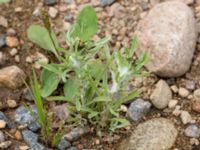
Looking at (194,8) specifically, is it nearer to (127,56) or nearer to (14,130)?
(127,56)

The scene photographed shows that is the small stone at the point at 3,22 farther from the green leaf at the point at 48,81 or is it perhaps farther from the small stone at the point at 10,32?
the green leaf at the point at 48,81

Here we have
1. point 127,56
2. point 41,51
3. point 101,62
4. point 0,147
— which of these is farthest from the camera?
point 41,51

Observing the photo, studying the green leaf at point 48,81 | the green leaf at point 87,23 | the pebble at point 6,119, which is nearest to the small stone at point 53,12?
the green leaf at point 87,23

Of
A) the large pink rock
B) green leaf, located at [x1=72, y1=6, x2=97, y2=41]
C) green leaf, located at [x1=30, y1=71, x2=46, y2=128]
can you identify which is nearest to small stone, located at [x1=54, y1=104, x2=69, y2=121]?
green leaf, located at [x1=30, y1=71, x2=46, y2=128]

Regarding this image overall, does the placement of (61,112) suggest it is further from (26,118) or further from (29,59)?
(29,59)

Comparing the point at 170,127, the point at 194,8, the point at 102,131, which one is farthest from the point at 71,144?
the point at 194,8
